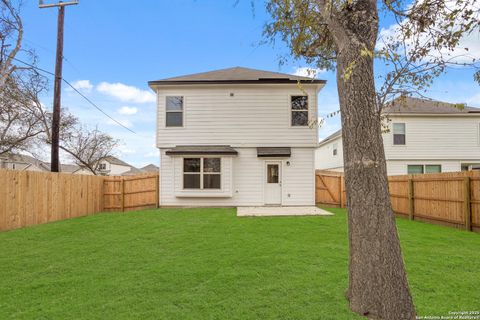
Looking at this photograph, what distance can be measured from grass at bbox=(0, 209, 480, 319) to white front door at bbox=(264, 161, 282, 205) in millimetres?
4678

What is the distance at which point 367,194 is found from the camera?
2.78 meters

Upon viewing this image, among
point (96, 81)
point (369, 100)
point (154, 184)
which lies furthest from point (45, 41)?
point (369, 100)

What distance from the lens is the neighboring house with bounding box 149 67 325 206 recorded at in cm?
1222

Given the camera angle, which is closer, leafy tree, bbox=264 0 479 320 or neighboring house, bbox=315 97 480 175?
leafy tree, bbox=264 0 479 320

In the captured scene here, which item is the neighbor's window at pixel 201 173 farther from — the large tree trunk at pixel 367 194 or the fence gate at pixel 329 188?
the large tree trunk at pixel 367 194

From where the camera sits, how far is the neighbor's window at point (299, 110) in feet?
41.0

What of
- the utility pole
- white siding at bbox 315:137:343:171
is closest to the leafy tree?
the utility pole

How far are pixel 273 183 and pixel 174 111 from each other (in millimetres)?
5317

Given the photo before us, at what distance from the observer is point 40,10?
1160 centimetres

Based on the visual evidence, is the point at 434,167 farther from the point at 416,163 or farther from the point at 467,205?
the point at 467,205

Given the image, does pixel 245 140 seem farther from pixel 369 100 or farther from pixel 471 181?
pixel 369 100

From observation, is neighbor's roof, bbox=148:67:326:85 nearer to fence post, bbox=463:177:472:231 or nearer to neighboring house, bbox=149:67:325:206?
neighboring house, bbox=149:67:325:206

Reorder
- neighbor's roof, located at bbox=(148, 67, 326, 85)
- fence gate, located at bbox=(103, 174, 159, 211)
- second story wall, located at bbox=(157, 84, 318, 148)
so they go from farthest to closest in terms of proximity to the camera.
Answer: fence gate, located at bbox=(103, 174, 159, 211), second story wall, located at bbox=(157, 84, 318, 148), neighbor's roof, located at bbox=(148, 67, 326, 85)

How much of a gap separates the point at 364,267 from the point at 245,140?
9894mm
